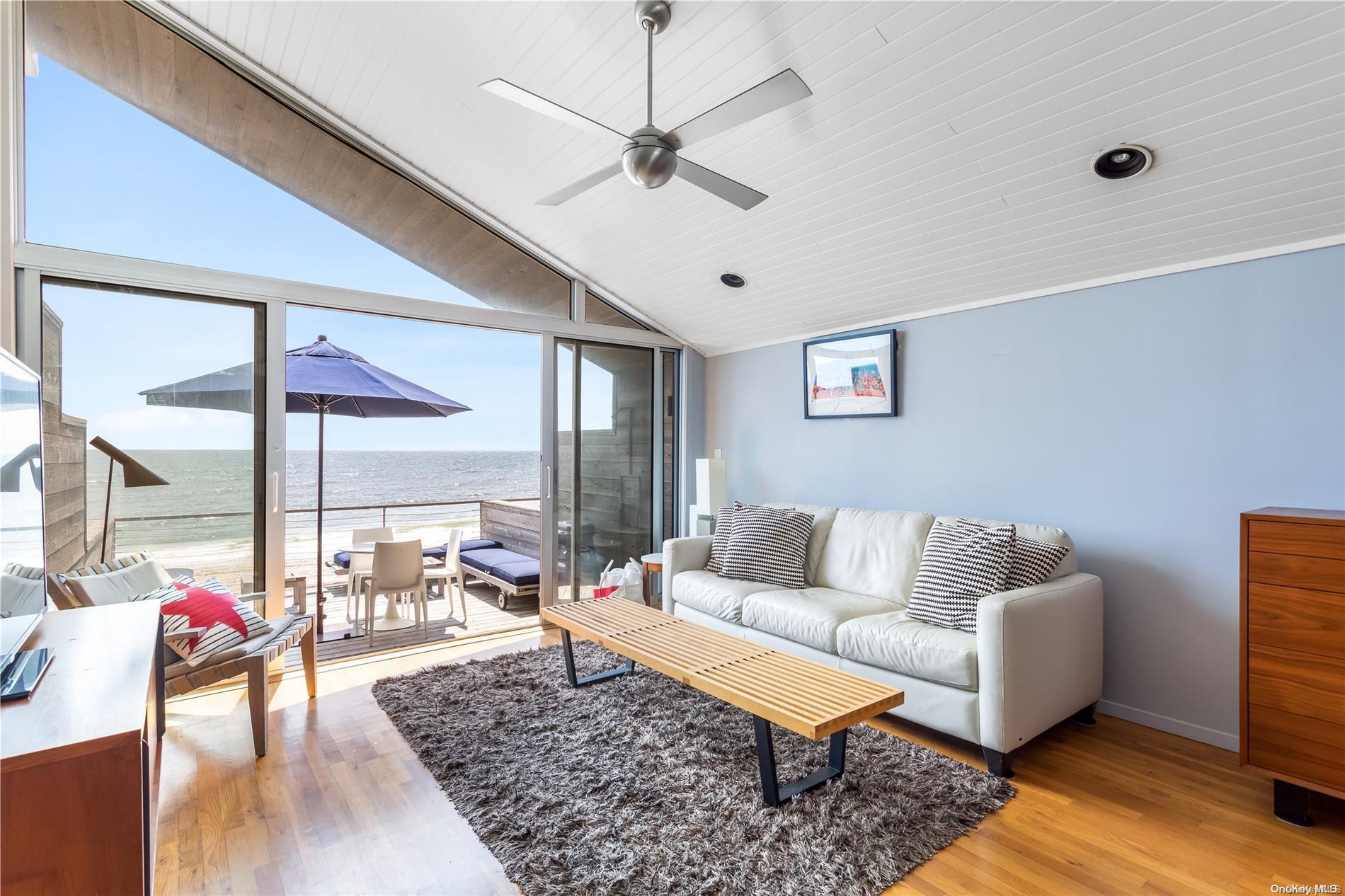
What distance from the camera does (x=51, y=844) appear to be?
999 millimetres

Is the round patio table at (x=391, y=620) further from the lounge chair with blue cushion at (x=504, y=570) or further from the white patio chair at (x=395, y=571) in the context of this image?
the lounge chair with blue cushion at (x=504, y=570)

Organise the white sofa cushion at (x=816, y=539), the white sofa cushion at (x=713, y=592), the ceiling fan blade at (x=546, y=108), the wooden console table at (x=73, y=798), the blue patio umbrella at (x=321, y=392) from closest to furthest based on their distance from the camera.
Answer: the wooden console table at (x=73, y=798), the ceiling fan blade at (x=546, y=108), the blue patio umbrella at (x=321, y=392), the white sofa cushion at (x=713, y=592), the white sofa cushion at (x=816, y=539)

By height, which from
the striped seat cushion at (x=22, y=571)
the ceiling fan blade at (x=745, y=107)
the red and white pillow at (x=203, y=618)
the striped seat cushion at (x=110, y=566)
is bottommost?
the red and white pillow at (x=203, y=618)

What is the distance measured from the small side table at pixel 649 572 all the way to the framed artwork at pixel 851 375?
→ 1.42 m

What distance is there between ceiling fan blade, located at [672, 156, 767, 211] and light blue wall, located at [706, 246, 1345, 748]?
184cm

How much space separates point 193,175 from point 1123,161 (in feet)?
14.0

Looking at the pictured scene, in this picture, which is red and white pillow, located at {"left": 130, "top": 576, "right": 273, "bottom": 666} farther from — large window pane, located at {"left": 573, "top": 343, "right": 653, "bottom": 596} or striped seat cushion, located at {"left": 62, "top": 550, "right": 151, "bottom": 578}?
large window pane, located at {"left": 573, "top": 343, "right": 653, "bottom": 596}

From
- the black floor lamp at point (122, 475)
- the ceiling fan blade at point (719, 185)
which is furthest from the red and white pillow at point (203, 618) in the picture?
the ceiling fan blade at point (719, 185)

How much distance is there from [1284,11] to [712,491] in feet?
12.1

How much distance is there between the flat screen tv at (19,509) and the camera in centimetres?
140

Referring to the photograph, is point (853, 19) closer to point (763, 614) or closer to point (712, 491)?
point (763, 614)

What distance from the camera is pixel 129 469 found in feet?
9.89

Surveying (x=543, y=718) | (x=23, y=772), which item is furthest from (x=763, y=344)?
(x=23, y=772)

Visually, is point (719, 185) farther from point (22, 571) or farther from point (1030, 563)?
point (22, 571)
